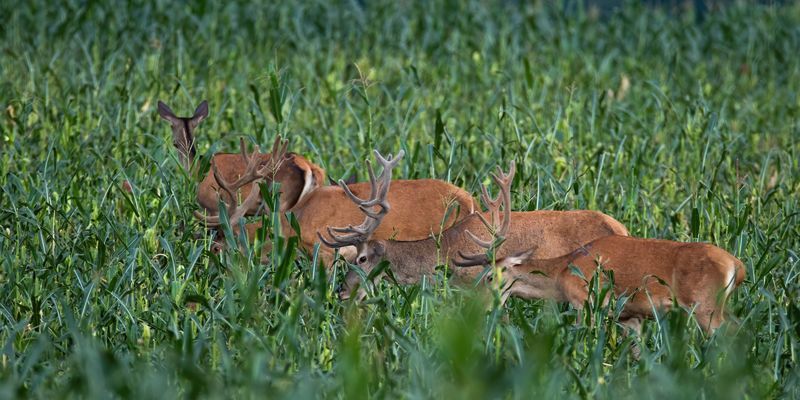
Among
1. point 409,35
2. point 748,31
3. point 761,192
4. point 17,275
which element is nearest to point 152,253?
point 17,275

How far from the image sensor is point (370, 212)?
482 cm

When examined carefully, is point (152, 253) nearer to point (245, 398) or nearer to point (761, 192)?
point (245, 398)

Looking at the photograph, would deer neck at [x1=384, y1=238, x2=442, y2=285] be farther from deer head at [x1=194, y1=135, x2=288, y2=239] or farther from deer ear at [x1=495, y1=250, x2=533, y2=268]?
deer head at [x1=194, y1=135, x2=288, y2=239]

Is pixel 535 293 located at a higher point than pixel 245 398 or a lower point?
lower

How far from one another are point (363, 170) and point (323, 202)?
44.0 inches

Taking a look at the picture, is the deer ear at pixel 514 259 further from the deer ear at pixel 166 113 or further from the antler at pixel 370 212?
the deer ear at pixel 166 113

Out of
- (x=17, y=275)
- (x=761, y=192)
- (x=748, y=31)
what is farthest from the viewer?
(x=748, y=31)

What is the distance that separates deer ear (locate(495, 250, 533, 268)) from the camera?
4.51 m

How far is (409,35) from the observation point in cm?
959

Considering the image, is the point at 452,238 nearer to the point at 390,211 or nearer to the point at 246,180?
the point at 390,211

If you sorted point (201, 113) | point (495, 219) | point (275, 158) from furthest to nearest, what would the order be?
point (201, 113) → point (275, 158) → point (495, 219)

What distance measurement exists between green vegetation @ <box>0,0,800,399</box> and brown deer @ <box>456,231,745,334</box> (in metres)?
0.08

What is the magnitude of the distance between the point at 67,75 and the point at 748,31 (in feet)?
17.3

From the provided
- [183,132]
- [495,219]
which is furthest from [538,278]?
[183,132]
